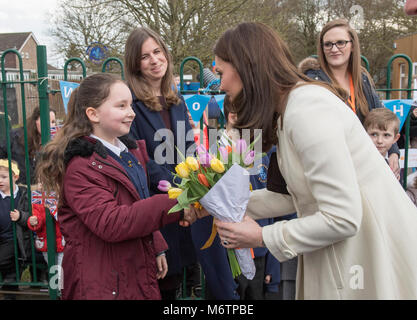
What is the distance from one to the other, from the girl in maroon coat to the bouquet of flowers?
0.19 m

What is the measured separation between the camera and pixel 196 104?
347cm

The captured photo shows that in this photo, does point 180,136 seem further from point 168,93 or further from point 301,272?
point 301,272

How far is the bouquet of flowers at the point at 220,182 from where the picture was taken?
1721 millimetres

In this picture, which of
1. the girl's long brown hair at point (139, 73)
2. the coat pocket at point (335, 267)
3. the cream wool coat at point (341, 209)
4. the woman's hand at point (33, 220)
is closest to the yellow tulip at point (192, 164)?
the cream wool coat at point (341, 209)

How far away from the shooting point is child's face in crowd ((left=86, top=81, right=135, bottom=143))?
2.21 meters

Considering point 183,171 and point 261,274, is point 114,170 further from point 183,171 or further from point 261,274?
point 261,274

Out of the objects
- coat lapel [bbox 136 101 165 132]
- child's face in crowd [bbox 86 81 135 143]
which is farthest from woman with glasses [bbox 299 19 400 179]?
child's face in crowd [bbox 86 81 135 143]

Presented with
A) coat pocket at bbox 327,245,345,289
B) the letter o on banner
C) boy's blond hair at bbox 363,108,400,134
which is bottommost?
coat pocket at bbox 327,245,345,289

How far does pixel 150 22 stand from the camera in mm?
13969

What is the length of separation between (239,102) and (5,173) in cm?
307

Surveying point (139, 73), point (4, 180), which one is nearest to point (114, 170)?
point (139, 73)

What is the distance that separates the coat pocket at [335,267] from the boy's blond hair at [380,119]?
2000mm

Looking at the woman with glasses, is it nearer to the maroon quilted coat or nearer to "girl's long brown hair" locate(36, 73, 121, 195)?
"girl's long brown hair" locate(36, 73, 121, 195)

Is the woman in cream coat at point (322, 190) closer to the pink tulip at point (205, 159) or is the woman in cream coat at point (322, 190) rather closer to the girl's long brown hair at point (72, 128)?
the pink tulip at point (205, 159)
